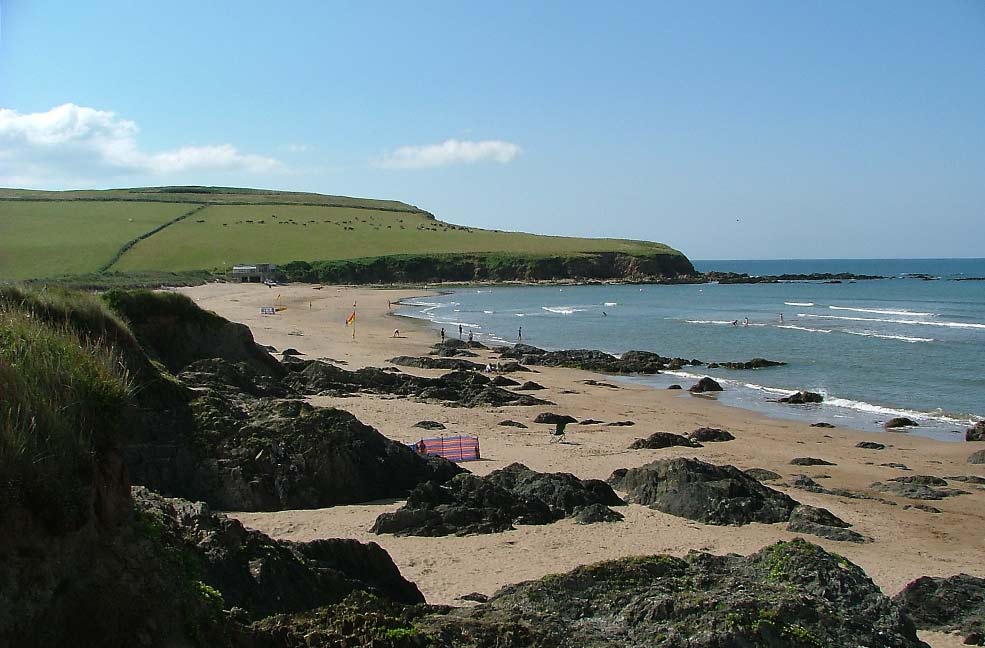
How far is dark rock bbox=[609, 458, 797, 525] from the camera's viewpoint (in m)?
13.7

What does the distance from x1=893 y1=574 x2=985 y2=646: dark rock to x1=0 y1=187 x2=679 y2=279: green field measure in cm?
8081

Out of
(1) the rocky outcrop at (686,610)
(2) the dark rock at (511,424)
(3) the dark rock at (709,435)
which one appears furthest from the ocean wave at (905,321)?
(1) the rocky outcrop at (686,610)

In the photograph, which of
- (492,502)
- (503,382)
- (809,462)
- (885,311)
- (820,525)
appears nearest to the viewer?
(492,502)

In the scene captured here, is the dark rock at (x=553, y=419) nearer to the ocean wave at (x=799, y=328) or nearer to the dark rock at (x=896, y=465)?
the dark rock at (x=896, y=465)

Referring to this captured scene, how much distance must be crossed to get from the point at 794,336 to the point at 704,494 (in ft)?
142

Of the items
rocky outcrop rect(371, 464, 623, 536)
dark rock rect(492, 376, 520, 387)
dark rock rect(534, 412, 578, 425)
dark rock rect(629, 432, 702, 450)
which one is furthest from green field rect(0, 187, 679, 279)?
rocky outcrop rect(371, 464, 623, 536)

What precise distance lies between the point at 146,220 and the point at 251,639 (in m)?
129

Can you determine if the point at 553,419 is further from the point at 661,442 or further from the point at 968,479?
the point at 968,479

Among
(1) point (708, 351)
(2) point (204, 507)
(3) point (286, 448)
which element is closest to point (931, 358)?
(1) point (708, 351)

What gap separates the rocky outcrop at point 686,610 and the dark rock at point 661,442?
12.4 metres

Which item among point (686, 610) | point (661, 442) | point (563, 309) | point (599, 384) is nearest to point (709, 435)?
point (661, 442)

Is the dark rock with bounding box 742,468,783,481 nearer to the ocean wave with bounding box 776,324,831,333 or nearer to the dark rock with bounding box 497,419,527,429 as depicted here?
the dark rock with bounding box 497,419,527,429

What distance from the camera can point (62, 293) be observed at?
44.8 ft

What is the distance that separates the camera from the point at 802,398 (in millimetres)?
31234
